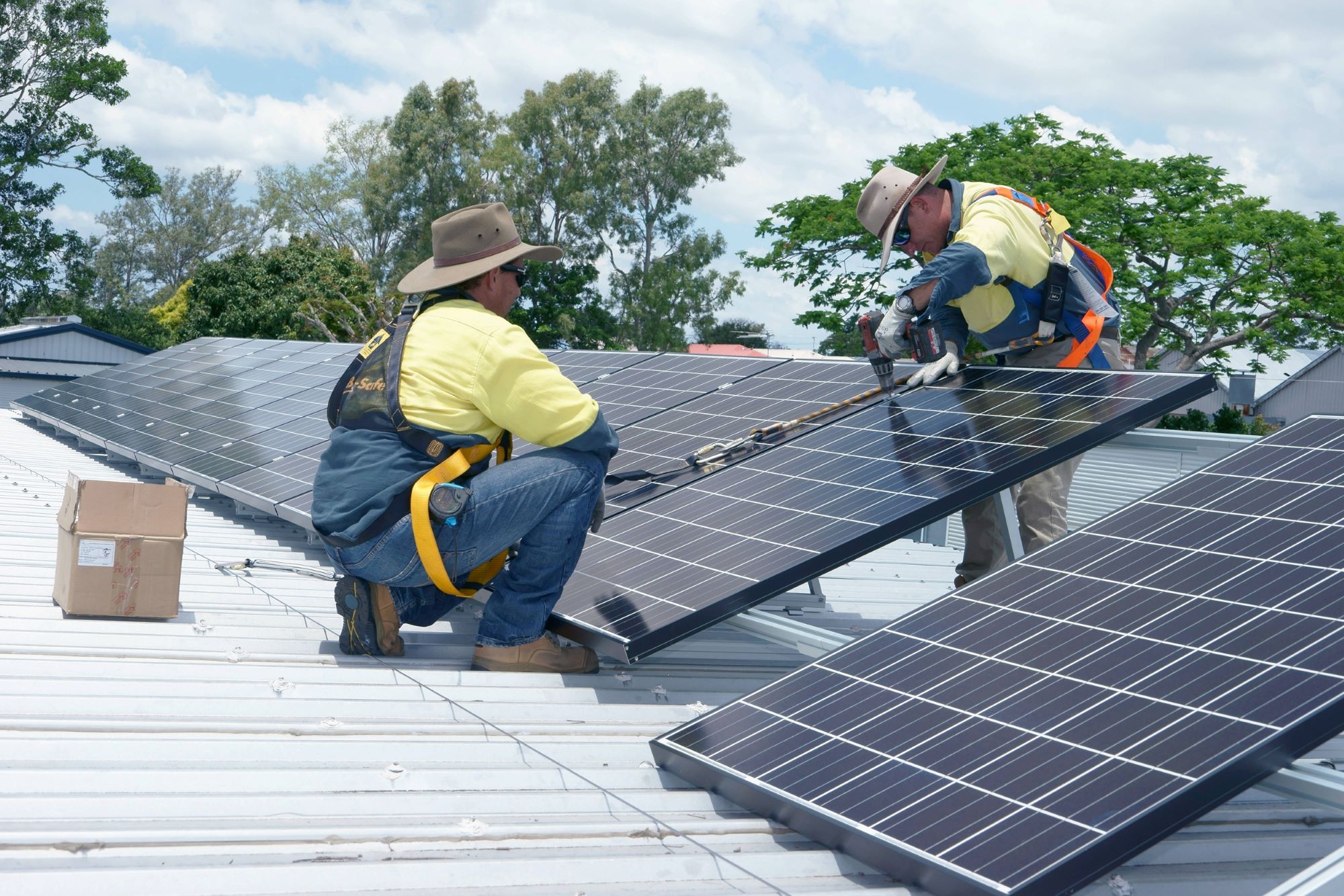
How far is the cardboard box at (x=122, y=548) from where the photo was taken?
18.8 ft

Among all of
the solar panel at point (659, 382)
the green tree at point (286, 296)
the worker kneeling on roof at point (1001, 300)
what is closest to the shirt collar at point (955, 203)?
the worker kneeling on roof at point (1001, 300)

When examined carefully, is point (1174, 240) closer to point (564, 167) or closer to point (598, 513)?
point (564, 167)

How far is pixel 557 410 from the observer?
517 centimetres

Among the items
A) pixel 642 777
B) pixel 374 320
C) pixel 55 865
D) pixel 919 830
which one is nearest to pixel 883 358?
pixel 642 777

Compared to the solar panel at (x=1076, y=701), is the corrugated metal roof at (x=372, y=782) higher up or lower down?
lower down

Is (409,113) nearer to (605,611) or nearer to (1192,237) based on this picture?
(1192,237)

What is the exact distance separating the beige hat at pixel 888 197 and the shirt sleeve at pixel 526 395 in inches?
108

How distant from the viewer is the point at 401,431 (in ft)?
17.3

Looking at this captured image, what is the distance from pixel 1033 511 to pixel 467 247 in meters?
3.55

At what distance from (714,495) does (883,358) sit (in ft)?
4.95

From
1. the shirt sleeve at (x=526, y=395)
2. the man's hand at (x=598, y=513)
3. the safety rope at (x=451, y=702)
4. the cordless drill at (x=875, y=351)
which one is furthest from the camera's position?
the cordless drill at (x=875, y=351)

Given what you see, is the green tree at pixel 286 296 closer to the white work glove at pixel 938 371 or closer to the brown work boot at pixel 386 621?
the white work glove at pixel 938 371

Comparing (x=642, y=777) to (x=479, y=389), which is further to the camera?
(x=479, y=389)

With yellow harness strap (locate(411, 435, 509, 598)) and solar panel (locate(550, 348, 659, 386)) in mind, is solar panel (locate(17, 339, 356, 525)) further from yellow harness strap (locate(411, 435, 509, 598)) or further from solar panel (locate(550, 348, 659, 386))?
yellow harness strap (locate(411, 435, 509, 598))
